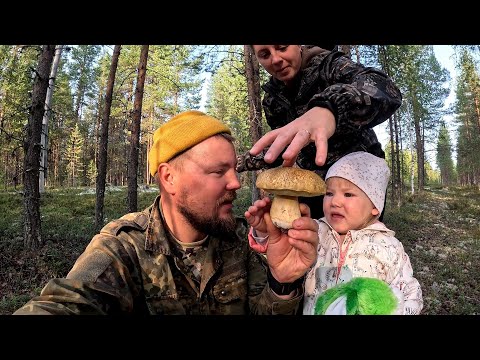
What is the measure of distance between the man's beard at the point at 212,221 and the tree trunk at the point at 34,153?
9008 millimetres

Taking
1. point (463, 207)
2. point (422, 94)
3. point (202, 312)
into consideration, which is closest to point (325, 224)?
point (202, 312)

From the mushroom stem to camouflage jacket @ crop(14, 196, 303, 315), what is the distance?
666 millimetres

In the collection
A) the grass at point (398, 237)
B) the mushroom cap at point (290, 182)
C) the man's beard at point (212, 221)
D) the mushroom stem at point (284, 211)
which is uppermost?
the mushroom cap at point (290, 182)

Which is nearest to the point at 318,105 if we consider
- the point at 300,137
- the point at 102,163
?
the point at 300,137

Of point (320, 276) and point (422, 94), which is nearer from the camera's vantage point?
point (320, 276)

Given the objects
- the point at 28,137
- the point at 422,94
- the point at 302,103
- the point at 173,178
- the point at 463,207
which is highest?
the point at 422,94

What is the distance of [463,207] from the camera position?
25.4 metres

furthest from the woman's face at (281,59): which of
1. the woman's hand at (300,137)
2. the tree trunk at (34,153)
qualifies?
the tree trunk at (34,153)

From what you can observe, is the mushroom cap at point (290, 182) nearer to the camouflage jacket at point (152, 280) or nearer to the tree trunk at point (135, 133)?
the camouflage jacket at point (152, 280)

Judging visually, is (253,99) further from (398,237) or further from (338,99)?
(398,237)

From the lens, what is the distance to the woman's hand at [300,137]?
1.54 m

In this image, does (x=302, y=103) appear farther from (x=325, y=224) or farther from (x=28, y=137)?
(x=28, y=137)
